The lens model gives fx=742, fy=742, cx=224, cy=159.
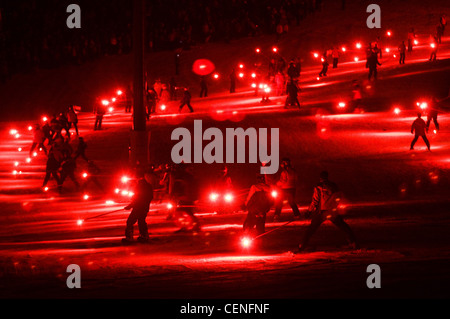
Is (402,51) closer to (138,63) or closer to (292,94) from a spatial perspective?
(292,94)

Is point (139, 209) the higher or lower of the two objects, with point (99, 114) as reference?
lower

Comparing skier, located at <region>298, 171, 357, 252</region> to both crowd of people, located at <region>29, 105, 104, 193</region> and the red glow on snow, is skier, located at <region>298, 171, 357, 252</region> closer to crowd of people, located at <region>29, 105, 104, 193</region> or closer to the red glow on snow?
the red glow on snow

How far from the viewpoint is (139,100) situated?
1962 centimetres

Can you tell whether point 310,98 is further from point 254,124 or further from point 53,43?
point 53,43

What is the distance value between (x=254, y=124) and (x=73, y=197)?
9352mm

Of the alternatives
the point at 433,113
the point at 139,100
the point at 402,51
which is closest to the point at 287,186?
the point at 139,100

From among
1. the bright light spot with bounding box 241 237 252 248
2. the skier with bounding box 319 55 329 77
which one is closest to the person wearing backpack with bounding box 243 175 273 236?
the bright light spot with bounding box 241 237 252 248

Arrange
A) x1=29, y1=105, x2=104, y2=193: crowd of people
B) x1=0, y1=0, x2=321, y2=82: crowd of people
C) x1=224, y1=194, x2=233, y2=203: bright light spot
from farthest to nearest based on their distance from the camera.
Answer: x1=0, y1=0, x2=321, y2=82: crowd of people, x1=29, y1=105, x2=104, y2=193: crowd of people, x1=224, y1=194, x2=233, y2=203: bright light spot

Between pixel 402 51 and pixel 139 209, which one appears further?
pixel 402 51

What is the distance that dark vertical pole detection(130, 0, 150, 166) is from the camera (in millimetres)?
18656

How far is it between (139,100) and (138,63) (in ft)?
3.44

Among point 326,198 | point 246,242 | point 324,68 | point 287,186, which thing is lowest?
point 246,242

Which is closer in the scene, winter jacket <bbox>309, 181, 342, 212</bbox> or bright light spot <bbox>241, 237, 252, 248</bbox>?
winter jacket <bbox>309, 181, 342, 212</bbox>

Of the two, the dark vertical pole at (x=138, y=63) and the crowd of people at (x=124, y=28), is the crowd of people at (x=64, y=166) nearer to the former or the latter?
the dark vertical pole at (x=138, y=63)
